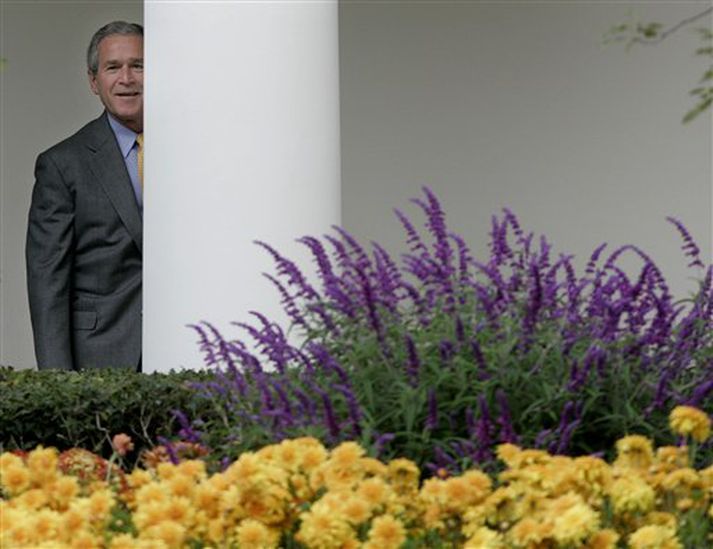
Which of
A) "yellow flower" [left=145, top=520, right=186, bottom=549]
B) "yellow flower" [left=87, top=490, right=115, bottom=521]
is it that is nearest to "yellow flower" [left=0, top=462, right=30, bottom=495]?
"yellow flower" [left=87, top=490, right=115, bottom=521]

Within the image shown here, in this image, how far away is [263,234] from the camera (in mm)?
7137

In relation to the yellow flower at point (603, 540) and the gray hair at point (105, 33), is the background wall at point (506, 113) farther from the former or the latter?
the yellow flower at point (603, 540)

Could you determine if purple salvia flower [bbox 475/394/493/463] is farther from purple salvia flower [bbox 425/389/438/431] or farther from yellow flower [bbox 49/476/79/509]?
yellow flower [bbox 49/476/79/509]

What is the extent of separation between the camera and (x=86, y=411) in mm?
6262

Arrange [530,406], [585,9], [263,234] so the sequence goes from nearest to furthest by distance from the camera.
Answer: [530,406], [263,234], [585,9]

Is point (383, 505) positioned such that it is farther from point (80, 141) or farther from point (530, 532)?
point (80, 141)

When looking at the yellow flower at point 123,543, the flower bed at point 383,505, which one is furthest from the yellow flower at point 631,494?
the yellow flower at point 123,543

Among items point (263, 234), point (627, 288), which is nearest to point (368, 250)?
point (263, 234)

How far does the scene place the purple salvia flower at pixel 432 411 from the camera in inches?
168

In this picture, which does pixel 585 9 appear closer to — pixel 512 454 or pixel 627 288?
pixel 627 288

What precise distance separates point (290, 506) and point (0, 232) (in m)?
7.67

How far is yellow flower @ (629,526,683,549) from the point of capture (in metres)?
3.65

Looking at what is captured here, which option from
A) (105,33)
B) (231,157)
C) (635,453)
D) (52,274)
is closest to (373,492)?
(635,453)

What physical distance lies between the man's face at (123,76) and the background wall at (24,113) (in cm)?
300
